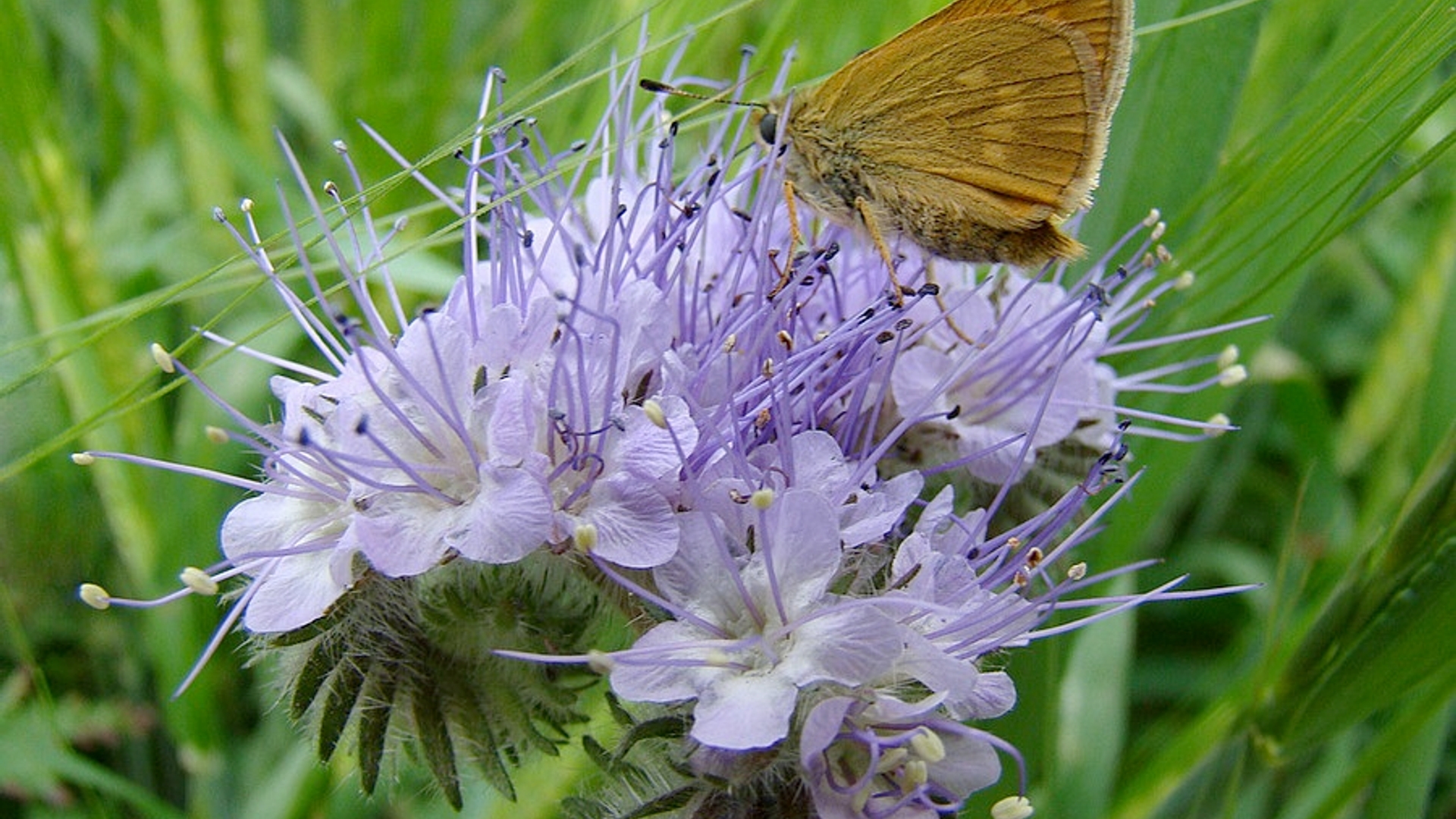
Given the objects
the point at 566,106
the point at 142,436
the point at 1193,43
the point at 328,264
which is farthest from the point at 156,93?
the point at 1193,43

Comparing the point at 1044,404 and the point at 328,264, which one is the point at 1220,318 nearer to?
the point at 1044,404

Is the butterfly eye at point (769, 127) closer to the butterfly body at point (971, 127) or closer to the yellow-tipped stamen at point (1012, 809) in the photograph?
the butterfly body at point (971, 127)

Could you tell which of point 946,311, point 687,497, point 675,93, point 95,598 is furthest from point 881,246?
point 95,598

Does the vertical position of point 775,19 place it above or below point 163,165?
above

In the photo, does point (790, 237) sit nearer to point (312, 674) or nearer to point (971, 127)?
point (971, 127)

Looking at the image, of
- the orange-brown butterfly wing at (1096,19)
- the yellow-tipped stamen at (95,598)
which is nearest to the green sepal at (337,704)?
the yellow-tipped stamen at (95,598)

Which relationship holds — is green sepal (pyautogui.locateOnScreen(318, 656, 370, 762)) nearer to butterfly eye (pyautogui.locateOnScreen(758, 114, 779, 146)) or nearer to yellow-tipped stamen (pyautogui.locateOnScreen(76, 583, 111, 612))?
yellow-tipped stamen (pyautogui.locateOnScreen(76, 583, 111, 612))

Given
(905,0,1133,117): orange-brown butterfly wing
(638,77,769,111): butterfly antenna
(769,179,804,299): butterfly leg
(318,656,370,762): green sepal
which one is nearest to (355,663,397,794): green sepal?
(318,656,370,762): green sepal
